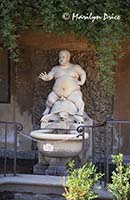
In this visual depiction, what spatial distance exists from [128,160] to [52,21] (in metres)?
2.43

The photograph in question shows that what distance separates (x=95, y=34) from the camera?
4.93m

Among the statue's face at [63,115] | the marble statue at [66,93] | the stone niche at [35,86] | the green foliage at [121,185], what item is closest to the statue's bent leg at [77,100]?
the marble statue at [66,93]

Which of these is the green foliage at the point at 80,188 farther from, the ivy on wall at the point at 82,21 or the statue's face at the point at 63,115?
the statue's face at the point at 63,115

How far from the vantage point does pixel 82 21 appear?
4.89 m

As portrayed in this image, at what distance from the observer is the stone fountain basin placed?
5305 mm

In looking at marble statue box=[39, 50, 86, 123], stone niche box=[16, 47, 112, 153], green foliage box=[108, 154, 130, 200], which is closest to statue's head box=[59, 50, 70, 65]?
marble statue box=[39, 50, 86, 123]

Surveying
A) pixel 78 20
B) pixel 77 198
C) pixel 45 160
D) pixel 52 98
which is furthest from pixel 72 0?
pixel 77 198

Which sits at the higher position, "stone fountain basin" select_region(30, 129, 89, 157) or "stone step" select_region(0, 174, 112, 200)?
"stone fountain basin" select_region(30, 129, 89, 157)

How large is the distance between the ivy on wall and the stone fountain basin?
0.85m

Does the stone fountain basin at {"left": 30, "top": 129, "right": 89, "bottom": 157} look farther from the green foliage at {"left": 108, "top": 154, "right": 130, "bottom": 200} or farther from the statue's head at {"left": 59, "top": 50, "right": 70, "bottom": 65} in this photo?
the green foliage at {"left": 108, "top": 154, "right": 130, "bottom": 200}

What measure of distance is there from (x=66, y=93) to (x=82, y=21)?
1.30m

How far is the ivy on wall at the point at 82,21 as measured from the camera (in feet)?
15.9

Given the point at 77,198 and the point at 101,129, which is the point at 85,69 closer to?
the point at 101,129

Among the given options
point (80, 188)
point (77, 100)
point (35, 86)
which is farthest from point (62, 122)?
point (80, 188)
